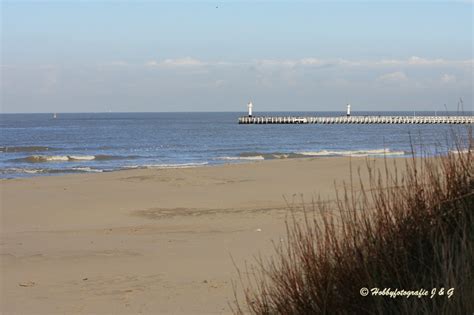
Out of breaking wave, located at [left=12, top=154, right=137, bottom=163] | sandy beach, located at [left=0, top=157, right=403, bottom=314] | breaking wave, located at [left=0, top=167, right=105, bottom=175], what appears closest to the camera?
sandy beach, located at [left=0, top=157, right=403, bottom=314]

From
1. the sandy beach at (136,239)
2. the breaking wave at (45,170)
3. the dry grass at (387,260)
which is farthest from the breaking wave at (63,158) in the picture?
the dry grass at (387,260)

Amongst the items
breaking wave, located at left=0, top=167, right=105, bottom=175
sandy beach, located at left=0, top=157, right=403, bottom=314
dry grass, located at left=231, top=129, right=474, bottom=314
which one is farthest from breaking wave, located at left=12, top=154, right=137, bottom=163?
dry grass, located at left=231, top=129, right=474, bottom=314

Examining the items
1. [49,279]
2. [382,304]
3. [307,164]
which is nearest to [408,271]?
[382,304]

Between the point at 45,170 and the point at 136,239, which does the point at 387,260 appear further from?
the point at 45,170

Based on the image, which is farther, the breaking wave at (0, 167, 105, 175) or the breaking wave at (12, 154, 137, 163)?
the breaking wave at (12, 154, 137, 163)

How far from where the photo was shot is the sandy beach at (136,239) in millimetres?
8391

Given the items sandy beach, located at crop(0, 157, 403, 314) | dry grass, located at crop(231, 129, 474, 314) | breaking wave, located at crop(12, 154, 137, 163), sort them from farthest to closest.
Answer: breaking wave, located at crop(12, 154, 137, 163)
sandy beach, located at crop(0, 157, 403, 314)
dry grass, located at crop(231, 129, 474, 314)

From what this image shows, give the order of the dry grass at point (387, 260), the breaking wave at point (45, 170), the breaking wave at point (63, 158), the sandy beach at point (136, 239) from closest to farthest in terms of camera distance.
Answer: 1. the dry grass at point (387, 260)
2. the sandy beach at point (136, 239)
3. the breaking wave at point (45, 170)
4. the breaking wave at point (63, 158)

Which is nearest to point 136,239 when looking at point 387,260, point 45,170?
point 387,260

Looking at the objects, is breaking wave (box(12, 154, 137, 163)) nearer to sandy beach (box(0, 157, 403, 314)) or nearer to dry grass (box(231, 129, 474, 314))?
sandy beach (box(0, 157, 403, 314))

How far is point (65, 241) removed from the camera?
12719 millimetres

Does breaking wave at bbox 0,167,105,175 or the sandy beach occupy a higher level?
the sandy beach

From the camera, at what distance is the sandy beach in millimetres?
8391

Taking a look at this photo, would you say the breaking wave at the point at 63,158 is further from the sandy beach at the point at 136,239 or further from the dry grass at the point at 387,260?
the dry grass at the point at 387,260
